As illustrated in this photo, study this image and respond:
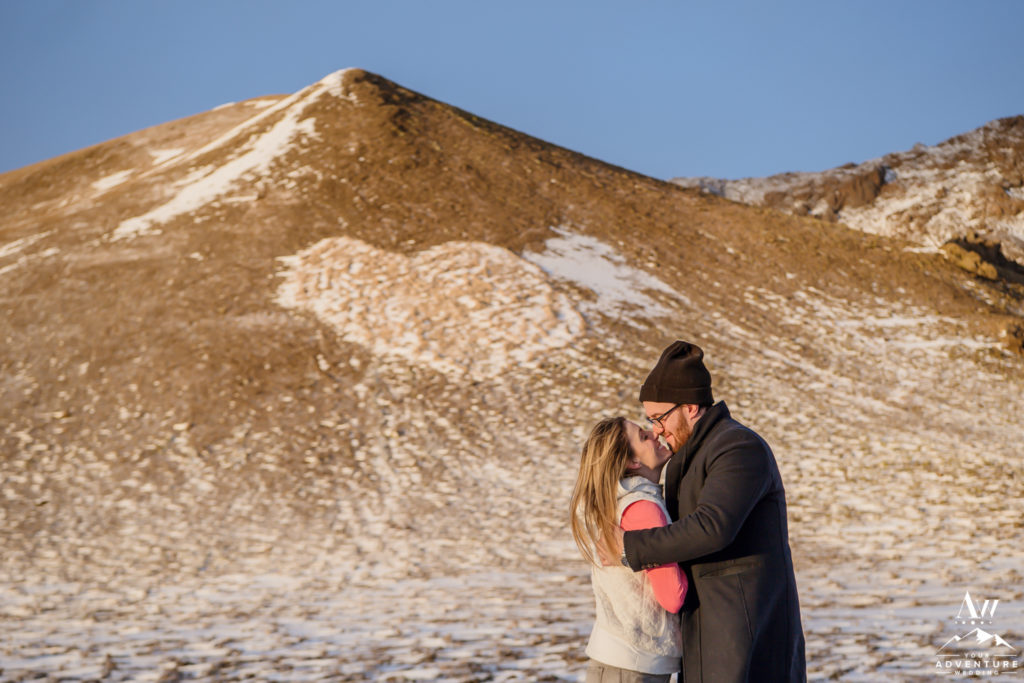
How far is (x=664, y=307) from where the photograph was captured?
23406mm

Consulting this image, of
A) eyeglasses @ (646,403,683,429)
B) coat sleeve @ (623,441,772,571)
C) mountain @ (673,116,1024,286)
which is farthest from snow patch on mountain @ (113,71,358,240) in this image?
coat sleeve @ (623,441,772,571)

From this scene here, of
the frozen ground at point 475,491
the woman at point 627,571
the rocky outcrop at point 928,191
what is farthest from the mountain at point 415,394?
the rocky outcrop at point 928,191

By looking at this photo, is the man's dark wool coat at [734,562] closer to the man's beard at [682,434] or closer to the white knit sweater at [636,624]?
the white knit sweater at [636,624]

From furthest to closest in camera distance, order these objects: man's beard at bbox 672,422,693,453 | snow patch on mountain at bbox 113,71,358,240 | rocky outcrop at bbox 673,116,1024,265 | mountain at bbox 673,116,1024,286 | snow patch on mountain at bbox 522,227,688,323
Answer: rocky outcrop at bbox 673,116,1024,265, mountain at bbox 673,116,1024,286, snow patch on mountain at bbox 113,71,358,240, snow patch on mountain at bbox 522,227,688,323, man's beard at bbox 672,422,693,453

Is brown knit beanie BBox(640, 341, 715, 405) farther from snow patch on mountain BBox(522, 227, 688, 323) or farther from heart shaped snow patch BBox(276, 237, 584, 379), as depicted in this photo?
snow patch on mountain BBox(522, 227, 688, 323)

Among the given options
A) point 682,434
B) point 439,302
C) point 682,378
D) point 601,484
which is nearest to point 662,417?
point 682,434

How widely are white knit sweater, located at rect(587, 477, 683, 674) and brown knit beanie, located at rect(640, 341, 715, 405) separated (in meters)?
0.45

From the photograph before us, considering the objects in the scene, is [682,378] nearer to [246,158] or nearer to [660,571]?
[660,571]

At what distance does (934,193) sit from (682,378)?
39.6m

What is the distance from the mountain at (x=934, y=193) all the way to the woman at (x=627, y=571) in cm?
3101

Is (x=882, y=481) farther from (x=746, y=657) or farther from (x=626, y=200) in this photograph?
(x=626, y=200)

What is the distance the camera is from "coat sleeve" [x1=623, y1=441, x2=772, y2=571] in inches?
144

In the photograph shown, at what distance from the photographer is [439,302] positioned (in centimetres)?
2241

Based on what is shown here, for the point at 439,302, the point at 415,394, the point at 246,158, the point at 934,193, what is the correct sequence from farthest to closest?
1. the point at 934,193
2. the point at 246,158
3. the point at 439,302
4. the point at 415,394
